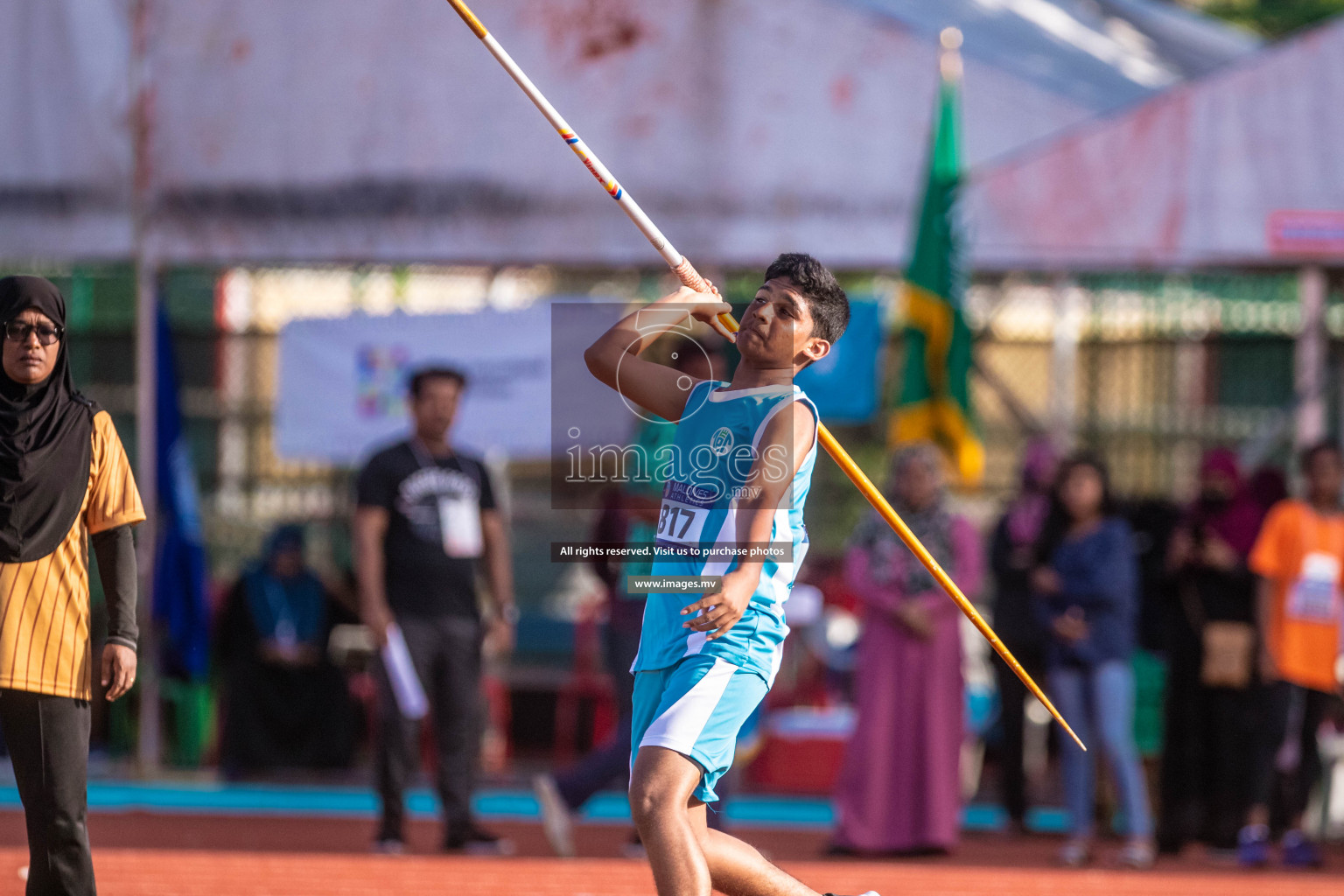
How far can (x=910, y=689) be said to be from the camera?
25.7 feet

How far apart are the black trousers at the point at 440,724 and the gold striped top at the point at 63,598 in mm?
2987

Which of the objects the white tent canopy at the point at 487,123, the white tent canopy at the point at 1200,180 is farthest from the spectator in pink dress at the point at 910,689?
the white tent canopy at the point at 487,123

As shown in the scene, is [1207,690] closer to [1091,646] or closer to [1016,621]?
[1091,646]

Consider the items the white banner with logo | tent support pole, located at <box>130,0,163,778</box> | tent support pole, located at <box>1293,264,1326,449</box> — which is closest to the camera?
tent support pole, located at <box>1293,264,1326,449</box>

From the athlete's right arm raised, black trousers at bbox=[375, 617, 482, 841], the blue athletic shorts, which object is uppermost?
the athlete's right arm raised

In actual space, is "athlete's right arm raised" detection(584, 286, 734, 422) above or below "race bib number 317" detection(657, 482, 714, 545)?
above

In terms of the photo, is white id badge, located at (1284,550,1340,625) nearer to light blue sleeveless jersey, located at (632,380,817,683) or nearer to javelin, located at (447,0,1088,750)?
javelin, located at (447,0,1088,750)

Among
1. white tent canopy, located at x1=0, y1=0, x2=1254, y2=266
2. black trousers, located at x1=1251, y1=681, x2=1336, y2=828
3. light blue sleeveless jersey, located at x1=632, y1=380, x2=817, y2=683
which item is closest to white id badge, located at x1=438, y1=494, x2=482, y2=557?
white tent canopy, located at x1=0, y1=0, x2=1254, y2=266

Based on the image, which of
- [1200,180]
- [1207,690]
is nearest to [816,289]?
[1207,690]

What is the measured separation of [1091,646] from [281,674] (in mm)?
5258

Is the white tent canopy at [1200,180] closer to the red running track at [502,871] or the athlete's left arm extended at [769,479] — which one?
the red running track at [502,871]

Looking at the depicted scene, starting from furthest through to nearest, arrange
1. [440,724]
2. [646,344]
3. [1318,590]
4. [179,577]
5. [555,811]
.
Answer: [179,577], [1318,590], [440,724], [555,811], [646,344]

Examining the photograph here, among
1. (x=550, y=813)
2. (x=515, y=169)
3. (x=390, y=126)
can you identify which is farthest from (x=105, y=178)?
(x=550, y=813)

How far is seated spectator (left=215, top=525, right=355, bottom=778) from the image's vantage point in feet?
33.7
